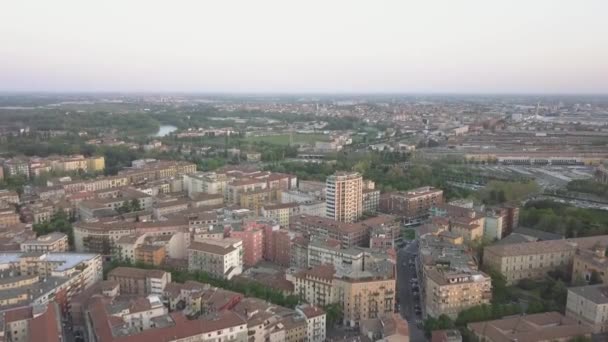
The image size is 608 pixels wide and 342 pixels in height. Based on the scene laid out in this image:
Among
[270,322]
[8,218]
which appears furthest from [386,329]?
[8,218]

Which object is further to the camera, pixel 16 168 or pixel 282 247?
pixel 16 168

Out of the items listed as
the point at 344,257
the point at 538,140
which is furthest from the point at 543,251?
the point at 538,140

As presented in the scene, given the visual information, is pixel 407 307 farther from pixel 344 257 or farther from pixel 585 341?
pixel 585 341

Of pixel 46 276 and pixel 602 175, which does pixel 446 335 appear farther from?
pixel 602 175

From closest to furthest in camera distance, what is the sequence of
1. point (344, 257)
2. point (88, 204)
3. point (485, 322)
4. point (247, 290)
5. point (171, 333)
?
1. point (171, 333)
2. point (485, 322)
3. point (247, 290)
4. point (344, 257)
5. point (88, 204)

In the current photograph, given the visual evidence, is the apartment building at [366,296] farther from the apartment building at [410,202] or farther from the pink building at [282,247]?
the apartment building at [410,202]

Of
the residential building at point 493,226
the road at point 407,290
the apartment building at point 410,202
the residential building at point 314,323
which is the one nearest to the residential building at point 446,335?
the road at point 407,290

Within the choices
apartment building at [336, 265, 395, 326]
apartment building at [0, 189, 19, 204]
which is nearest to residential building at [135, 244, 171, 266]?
apartment building at [336, 265, 395, 326]
